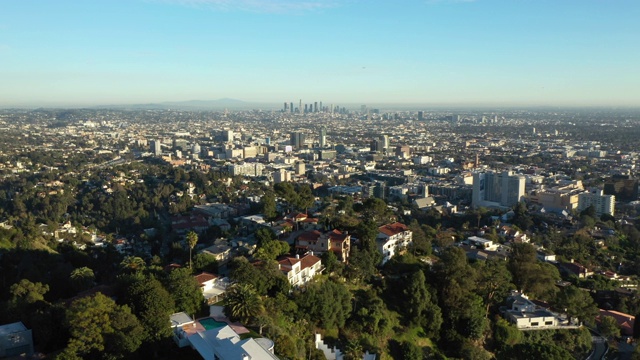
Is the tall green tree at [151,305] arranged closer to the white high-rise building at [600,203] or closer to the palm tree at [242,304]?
the palm tree at [242,304]

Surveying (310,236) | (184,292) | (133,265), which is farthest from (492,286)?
(133,265)

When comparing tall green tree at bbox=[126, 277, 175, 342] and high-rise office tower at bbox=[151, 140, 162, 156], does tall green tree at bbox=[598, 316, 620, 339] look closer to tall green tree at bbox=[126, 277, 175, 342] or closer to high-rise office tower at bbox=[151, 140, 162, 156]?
tall green tree at bbox=[126, 277, 175, 342]

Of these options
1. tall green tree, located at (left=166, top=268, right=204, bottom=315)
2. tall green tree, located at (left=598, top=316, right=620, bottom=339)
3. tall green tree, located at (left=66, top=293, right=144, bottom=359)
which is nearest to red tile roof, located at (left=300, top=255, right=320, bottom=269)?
tall green tree, located at (left=166, top=268, right=204, bottom=315)

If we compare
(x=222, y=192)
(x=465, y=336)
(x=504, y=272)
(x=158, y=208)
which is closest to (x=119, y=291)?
(x=465, y=336)

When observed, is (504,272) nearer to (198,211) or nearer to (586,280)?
(586,280)

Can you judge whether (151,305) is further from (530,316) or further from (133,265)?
(530,316)

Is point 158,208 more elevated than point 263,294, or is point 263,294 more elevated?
point 263,294

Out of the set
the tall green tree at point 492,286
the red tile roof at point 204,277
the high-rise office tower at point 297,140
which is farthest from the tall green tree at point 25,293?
the high-rise office tower at point 297,140
